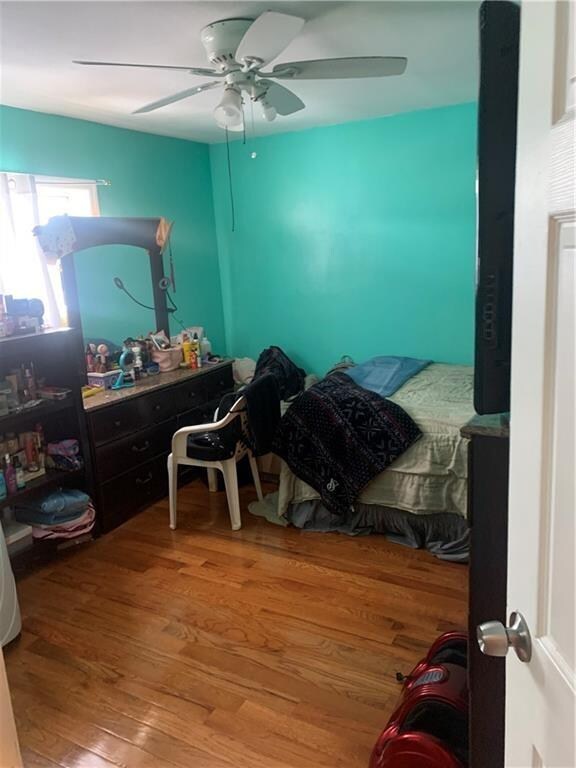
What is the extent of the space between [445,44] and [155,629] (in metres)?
2.83

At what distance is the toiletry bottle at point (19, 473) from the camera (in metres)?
2.67

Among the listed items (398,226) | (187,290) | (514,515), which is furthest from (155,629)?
(398,226)

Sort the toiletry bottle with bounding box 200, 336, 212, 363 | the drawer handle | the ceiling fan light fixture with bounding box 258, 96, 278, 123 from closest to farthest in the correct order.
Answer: the ceiling fan light fixture with bounding box 258, 96, 278, 123 < the drawer handle < the toiletry bottle with bounding box 200, 336, 212, 363

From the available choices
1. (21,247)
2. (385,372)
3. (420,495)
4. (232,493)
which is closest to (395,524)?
(420,495)

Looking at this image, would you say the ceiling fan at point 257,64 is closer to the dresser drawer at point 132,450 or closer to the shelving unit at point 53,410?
the shelving unit at point 53,410

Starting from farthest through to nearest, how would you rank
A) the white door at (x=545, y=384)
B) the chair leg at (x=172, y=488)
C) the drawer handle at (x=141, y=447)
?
the drawer handle at (x=141, y=447)
the chair leg at (x=172, y=488)
the white door at (x=545, y=384)

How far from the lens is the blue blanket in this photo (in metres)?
3.35

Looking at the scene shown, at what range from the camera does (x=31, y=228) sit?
313cm

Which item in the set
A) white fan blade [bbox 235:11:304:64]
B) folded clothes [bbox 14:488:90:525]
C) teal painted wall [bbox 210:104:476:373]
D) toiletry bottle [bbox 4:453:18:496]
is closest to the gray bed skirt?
folded clothes [bbox 14:488:90:525]

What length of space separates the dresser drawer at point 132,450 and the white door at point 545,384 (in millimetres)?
2617

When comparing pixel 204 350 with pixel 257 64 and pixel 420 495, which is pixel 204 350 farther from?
pixel 257 64

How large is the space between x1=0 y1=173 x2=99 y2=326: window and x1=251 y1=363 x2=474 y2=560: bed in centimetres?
178

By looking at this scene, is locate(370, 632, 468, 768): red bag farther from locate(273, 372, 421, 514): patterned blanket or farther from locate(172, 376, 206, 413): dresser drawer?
locate(172, 376, 206, 413): dresser drawer

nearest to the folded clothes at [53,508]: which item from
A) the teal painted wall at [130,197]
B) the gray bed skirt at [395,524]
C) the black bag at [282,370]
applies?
the gray bed skirt at [395,524]
